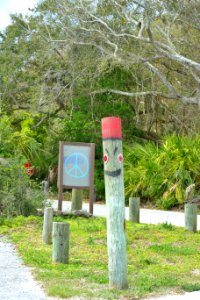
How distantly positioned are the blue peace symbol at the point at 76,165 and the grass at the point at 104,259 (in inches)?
76.2

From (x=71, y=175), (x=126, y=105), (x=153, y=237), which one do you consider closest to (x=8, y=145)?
(x=71, y=175)

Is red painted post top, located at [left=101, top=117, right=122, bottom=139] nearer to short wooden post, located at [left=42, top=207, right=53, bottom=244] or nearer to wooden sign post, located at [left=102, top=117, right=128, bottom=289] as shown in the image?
wooden sign post, located at [left=102, top=117, right=128, bottom=289]

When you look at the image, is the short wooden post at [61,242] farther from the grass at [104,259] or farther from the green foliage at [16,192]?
the green foliage at [16,192]

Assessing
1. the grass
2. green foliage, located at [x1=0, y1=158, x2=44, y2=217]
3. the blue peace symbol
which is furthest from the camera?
A: the blue peace symbol

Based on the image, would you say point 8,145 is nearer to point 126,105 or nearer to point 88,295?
point 126,105

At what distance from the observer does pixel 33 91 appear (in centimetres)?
2773

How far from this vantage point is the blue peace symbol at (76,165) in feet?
53.7

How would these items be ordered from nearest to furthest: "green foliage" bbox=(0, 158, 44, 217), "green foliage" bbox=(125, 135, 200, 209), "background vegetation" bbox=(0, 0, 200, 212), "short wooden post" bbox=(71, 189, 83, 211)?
1. "green foliage" bbox=(0, 158, 44, 217)
2. "short wooden post" bbox=(71, 189, 83, 211)
3. "green foliage" bbox=(125, 135, 200, 209)
4. "background vegetation" bbox=(0, 0, 200, 212)

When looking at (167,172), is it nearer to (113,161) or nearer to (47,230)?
(47,230)

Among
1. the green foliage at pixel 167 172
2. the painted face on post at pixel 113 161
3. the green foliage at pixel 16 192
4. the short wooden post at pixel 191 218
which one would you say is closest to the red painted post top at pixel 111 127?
the painted face on post at pixel 113 161

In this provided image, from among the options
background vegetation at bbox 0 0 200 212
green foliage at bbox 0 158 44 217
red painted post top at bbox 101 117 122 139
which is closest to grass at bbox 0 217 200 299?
green foliage at bbox 0 158 44 217

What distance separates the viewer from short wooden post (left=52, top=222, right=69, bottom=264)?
9297 mm

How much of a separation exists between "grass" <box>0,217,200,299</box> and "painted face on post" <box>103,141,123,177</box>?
144 centimetres

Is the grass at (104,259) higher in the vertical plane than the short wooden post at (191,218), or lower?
lower
